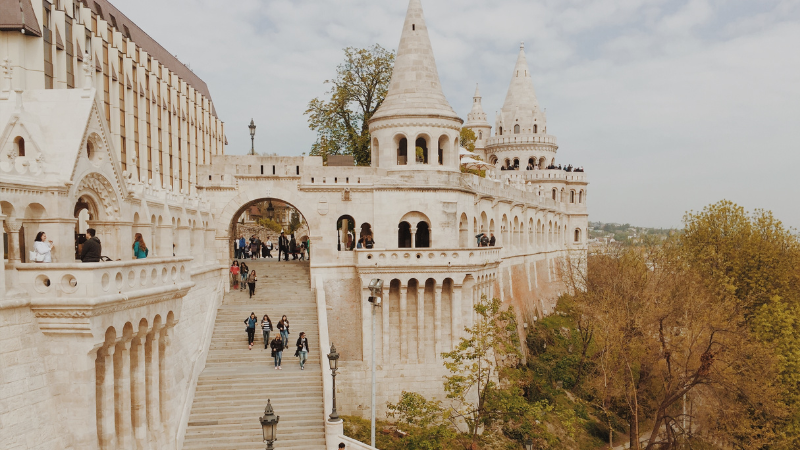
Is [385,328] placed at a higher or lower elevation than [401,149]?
lower

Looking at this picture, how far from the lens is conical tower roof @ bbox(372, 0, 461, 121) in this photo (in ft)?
91.6

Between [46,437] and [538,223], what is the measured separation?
135 ft

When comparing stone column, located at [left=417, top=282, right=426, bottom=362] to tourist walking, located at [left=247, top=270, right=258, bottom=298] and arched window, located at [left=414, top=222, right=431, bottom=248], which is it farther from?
tourist walking, located at [left=247, top=270, right=258, bottom=298]

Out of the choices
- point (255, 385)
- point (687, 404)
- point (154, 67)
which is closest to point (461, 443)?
point (255, 385)

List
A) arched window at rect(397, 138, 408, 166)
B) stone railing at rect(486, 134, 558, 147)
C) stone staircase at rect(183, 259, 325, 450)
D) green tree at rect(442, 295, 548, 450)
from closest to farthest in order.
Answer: stone staircase at rect(183, 259, 325, 450), green tree at rect(442, 295, 548, 450), arched window at rect(397, 138, 408, 166), stone railing at rect(486, 134, 558, 147)

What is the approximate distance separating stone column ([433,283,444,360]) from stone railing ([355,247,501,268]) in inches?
43.9

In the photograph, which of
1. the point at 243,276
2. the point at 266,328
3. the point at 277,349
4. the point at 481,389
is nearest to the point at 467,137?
the point at 481,389

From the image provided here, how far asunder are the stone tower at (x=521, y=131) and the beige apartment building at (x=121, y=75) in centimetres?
2847

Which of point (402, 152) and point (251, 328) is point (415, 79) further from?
point (251, 328)

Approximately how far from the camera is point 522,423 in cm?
2712

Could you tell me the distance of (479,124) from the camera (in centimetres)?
6800

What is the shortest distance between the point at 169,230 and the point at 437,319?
11188 millimetres

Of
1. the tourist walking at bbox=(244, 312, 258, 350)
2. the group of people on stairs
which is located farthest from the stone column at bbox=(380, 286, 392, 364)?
the tourist walking at bbox=(244, 312, 258, 350)

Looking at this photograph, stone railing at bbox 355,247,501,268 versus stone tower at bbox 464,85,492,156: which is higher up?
stone tower at bbox 464,85,492,156
